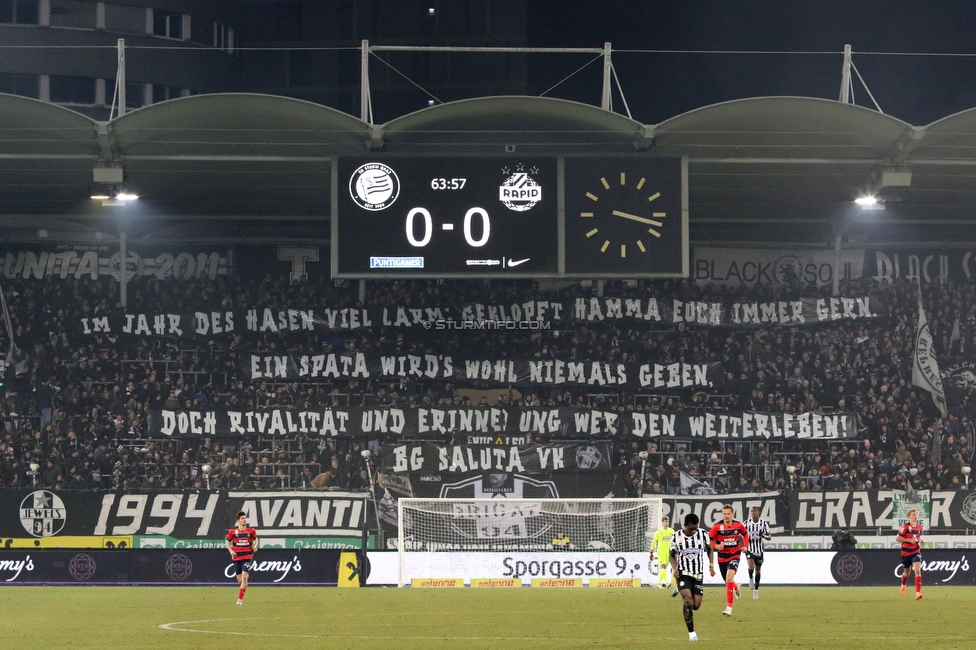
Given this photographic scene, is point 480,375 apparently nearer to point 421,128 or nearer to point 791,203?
point 791,203

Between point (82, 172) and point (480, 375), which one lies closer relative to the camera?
point (82, 172)

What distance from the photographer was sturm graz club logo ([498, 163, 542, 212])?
2453 centimetres

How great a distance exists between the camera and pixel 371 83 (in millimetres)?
57625

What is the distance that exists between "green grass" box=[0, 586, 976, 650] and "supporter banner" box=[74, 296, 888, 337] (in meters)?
13.7

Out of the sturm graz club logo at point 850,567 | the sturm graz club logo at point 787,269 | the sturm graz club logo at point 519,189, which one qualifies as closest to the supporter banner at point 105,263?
the sturm graz club logo at point 787,269

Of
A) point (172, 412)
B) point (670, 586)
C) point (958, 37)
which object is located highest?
point (958, 37)

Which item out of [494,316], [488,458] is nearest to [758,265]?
[494,316]

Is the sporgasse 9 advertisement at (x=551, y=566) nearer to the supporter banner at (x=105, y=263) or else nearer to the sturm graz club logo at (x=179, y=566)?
the sturm graz club logo at (x=179, y=566)

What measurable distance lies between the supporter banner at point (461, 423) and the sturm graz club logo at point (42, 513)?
448 cm

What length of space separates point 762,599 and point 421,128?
40.7 feet

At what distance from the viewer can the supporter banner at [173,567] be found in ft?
97.9

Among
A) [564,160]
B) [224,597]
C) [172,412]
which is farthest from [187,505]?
[564,160]

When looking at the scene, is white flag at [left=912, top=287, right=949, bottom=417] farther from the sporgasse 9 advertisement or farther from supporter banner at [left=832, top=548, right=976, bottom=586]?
the sporgasse 9 advertisement

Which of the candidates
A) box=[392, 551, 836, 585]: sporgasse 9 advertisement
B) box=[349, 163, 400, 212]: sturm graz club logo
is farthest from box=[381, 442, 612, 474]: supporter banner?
box=[349, 163, 400, 212]: sturm graz club logo
